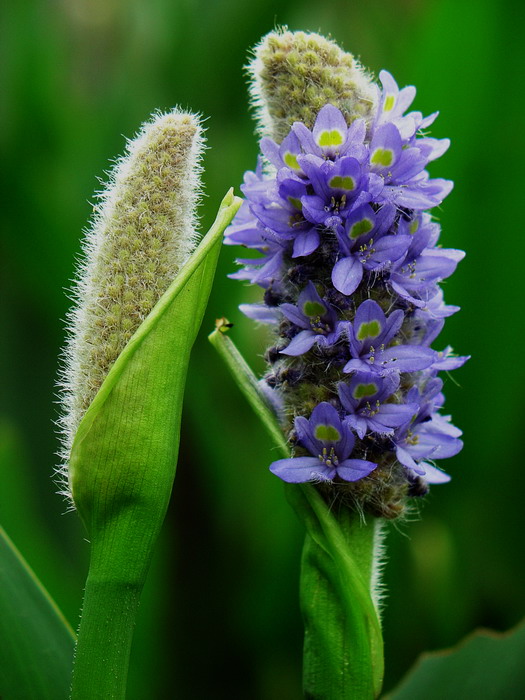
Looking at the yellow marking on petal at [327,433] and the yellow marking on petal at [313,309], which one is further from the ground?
the yellow marking on petal at [313,309]

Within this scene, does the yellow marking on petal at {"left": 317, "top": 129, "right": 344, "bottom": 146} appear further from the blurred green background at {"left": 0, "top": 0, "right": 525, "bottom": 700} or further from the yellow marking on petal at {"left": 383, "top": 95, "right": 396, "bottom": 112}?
the blurred green background at {"left": 0, "top": 0, "right": 525, "bottom": 700}

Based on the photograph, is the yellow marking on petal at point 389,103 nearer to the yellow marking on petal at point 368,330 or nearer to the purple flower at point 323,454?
the yellow marking on petal at point 368,330

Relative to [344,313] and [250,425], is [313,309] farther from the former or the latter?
[250,425]

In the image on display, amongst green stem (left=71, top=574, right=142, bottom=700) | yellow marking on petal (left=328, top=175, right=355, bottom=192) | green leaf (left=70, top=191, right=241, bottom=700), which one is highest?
yellow marking on petal (left=328, top=175, right=355, bottom=192)

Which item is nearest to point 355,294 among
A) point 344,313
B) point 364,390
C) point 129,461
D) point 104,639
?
point 344,313

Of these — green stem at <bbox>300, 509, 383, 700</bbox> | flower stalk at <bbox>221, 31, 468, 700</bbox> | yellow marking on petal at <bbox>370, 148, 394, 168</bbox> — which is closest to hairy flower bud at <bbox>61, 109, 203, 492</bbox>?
flower stalk at <bbox>221, 31, 468, 700</bbox>

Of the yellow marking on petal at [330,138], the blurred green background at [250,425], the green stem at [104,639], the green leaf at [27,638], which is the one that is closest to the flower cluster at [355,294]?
the yellow marking on petal at [330,138]

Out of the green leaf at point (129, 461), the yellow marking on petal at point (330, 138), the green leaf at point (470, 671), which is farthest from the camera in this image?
the green leaf at point (470, 671)

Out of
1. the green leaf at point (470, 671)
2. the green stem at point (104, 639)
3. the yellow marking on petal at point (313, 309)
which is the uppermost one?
the yellow marking on petal at point (313, 309)
